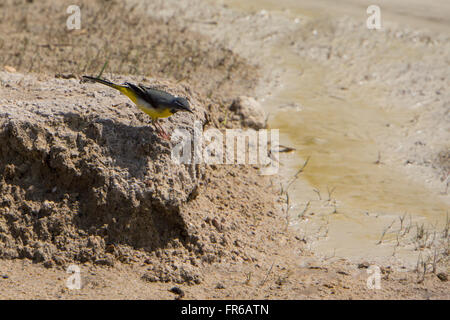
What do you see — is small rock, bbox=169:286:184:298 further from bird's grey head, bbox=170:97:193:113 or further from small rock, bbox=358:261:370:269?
small rock, bbox=358:261:370:269

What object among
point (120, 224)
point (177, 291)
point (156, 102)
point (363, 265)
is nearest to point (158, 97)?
point (156, 102)

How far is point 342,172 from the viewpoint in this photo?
700 cm

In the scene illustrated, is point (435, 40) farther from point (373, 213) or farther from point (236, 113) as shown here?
point (373, 213)

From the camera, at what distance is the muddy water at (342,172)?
5.88 metres

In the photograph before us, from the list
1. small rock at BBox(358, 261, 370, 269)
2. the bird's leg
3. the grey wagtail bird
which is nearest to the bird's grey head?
the grey wagtail bird

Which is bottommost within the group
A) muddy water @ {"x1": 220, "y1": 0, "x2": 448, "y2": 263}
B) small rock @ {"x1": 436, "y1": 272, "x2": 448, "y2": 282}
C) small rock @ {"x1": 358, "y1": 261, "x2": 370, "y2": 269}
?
small rock @ {"x1": 436, "y1": 272, "x2": 448, "y2": 282}

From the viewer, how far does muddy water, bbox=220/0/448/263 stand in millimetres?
5879

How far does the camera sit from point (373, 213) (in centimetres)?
625

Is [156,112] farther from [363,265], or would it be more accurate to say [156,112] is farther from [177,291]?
[363,265]

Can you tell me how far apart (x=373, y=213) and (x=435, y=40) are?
486 centimetres

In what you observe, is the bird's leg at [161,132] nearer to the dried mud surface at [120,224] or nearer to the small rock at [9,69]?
the dried mud surface at [120,224]

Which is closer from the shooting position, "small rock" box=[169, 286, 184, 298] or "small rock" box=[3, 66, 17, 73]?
"small rock" box=[169, 286, 184, 298]

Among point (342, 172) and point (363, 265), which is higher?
point (342, 172)

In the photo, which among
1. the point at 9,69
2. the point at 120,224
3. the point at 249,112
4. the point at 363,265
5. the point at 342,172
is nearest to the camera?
the point at 120,224
